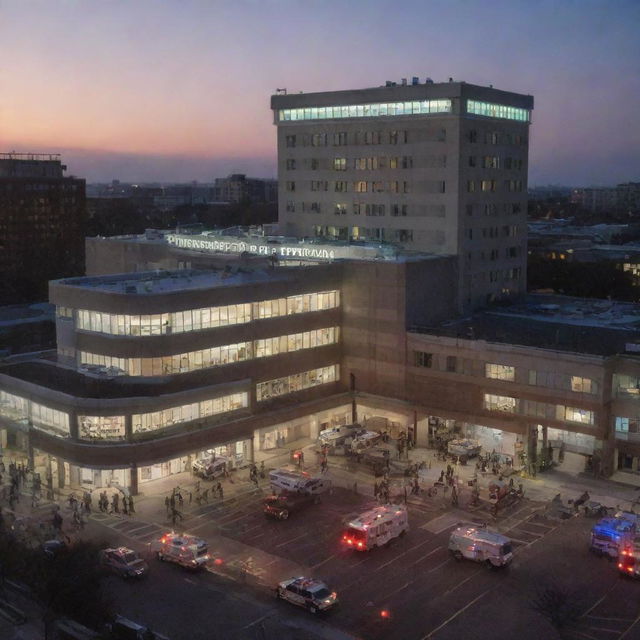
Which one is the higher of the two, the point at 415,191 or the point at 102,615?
the point at 415,191

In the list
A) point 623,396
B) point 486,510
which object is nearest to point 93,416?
point 486,510

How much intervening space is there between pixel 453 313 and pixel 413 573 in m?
44.2

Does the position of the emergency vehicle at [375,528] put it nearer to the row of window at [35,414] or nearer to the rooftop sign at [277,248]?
the row of window at [35,414]

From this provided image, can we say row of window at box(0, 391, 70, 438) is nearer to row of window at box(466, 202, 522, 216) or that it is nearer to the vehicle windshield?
the vehicle windshield

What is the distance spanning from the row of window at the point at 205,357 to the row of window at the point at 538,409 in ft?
61.2

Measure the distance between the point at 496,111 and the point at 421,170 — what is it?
39.6ft

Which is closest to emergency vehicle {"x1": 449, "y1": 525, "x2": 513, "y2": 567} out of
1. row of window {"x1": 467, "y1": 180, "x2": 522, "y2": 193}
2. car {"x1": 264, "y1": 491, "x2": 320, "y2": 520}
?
car {"x1": 264, "y1": 491, "x2": 320, "y2": 520}

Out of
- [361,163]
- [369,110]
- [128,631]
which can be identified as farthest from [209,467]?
[369,110]

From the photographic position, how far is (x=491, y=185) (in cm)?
9956

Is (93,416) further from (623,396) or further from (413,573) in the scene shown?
(623,396)

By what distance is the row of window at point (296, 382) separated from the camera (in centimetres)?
8306

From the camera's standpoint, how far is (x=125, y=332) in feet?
244

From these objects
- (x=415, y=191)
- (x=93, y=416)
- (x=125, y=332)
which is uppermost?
(x=415, y=191)

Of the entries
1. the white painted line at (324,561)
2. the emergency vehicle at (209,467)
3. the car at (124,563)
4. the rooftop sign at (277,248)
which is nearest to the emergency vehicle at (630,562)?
the white painted line at (324,561)
